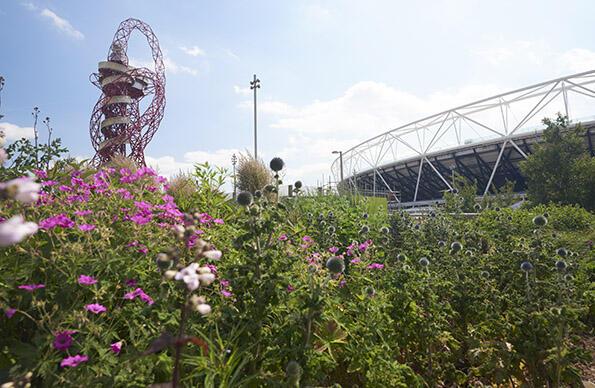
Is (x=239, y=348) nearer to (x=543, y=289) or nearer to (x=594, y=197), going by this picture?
(x=543, y=289)

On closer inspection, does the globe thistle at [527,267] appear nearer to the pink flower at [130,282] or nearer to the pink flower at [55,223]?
the pink flower at [130,282]

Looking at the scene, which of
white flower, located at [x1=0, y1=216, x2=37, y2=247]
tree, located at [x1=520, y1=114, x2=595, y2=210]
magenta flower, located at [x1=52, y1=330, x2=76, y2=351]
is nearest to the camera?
white flower, located at [x1=0, y1=216, x2=37, y2=247]

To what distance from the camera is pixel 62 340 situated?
1.48 meters

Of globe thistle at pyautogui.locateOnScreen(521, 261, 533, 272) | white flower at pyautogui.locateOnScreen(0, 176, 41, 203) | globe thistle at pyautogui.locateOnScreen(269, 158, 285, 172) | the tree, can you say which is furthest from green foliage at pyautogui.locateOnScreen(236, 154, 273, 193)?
the tree

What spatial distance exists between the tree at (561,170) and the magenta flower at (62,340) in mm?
15736

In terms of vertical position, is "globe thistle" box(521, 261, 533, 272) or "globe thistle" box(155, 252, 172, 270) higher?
"globe thistle" box(155, 252, 172, 270)

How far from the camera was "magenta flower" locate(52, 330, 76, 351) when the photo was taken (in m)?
1.46

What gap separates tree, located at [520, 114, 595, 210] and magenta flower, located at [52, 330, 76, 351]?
15736 mm

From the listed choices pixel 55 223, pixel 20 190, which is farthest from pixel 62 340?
pixel 20 190

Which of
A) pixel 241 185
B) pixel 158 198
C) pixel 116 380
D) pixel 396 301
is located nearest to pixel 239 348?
pixel 116 380

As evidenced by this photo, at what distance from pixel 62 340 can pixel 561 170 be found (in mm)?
16922

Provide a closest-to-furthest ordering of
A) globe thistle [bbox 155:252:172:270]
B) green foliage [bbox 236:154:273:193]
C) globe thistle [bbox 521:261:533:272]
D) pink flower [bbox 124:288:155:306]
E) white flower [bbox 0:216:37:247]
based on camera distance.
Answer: white flower [bbox 0:216:37:247] → globe thistle [bbox 155:252:172:270] → pink flower [bbox 124:288:155:306] → globe thistle [bbox 521:261:533:272] → green foliage [bbox 236:154:273:193]

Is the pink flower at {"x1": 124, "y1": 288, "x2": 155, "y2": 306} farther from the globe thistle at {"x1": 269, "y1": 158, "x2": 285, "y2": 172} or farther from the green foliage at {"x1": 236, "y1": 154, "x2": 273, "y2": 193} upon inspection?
the green foliage at {"x1": 236, "y1": 154, "x2": 273, "y2": 193}

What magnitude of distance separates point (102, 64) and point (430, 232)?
2786cm
